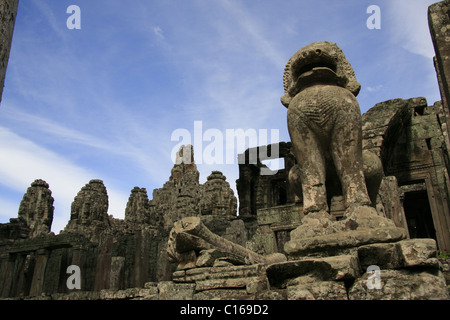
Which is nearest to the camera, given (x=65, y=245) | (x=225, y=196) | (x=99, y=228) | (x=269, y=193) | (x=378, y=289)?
(x=378, y=289)

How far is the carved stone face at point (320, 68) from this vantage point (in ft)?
13.9

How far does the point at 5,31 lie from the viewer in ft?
9.01

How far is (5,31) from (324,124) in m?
3.00

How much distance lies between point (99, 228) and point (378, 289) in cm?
2933

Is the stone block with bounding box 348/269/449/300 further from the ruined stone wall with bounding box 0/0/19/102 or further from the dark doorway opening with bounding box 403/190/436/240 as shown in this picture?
the dark doorway opening with bounding box 403/190/436/240

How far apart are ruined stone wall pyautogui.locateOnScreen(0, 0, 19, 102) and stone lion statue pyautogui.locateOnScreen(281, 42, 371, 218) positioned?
9.07 ft

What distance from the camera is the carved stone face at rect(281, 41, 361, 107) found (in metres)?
4.24

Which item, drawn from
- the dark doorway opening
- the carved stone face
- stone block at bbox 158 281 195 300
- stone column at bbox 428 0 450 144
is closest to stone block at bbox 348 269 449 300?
stone block at bbox 158 281 195 300

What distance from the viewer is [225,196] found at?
22.9m

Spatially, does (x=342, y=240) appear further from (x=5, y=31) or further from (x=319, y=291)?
(x=5, y=31)

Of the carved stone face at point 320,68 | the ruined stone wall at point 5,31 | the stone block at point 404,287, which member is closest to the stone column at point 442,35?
the carved stone face at point 320,68

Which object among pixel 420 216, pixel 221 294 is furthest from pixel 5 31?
pixel 420 216
